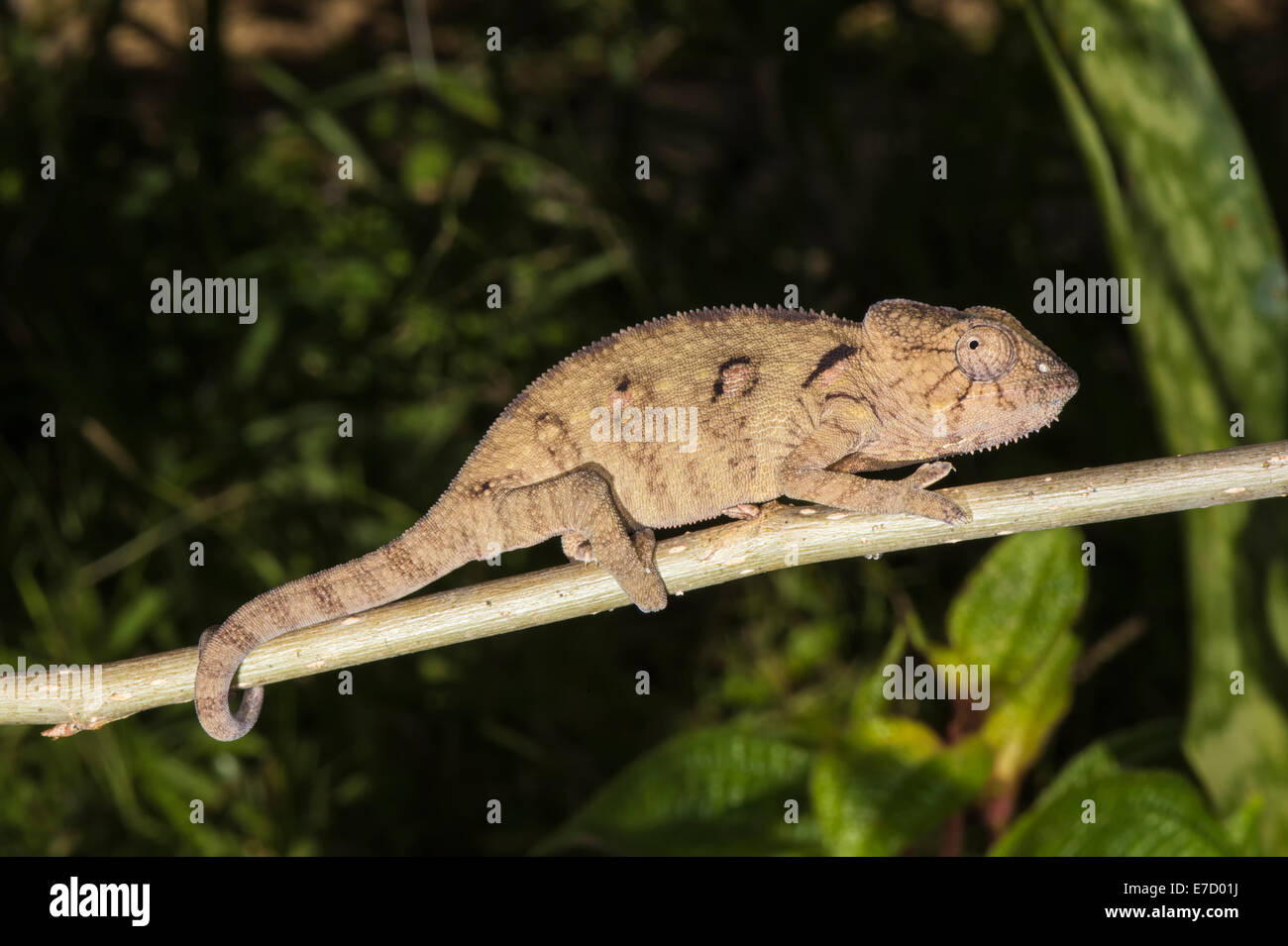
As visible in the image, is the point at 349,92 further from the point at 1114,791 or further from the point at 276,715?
the point at 1114,791

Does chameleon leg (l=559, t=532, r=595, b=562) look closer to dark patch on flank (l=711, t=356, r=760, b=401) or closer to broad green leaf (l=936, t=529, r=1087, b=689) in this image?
dark patch on flank (l=711, t=356, r=760, b=401)

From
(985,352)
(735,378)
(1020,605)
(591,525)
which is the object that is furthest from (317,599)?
(1020,605)

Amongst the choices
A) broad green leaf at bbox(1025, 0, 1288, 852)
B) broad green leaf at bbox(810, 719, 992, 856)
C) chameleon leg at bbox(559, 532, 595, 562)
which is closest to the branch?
chameleon leg at bbox(559, 532, 595, 562)

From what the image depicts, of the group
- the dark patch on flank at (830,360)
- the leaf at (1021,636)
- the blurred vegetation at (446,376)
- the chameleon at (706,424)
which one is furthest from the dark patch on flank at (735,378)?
the blurred vegetation at (446,376)

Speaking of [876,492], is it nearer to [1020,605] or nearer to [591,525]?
[591,525]

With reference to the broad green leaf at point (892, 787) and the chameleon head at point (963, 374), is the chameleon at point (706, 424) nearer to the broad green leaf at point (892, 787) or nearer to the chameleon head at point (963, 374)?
the chameleon head at point (963, 374)
